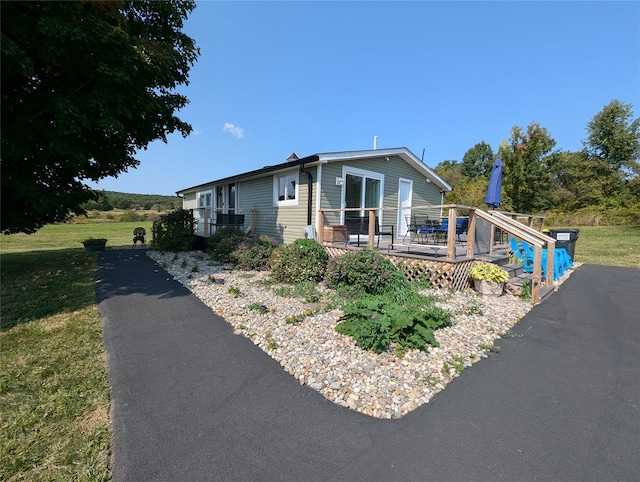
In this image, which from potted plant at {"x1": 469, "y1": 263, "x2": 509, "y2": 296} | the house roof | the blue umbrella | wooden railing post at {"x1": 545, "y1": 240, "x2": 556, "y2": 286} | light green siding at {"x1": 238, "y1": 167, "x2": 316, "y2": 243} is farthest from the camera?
light green siding at {"x1": 238, "y1": 167, "x2": 316, "y2": 243}

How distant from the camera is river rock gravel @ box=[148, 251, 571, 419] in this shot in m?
2.49

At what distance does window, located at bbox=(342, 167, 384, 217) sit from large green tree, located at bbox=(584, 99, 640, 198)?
28716 mm

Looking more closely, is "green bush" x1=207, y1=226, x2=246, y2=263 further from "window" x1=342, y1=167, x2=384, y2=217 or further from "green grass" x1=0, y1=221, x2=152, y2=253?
"green grass" x1=0, y1=221, x2=152, y2=253

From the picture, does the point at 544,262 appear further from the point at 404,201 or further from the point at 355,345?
the point at 355,345

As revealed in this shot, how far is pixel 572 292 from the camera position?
20.1 ft

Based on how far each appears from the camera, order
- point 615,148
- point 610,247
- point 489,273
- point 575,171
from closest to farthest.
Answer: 1. point 489,273
2. point 610,247
3. point 615,148
4. point 575,171

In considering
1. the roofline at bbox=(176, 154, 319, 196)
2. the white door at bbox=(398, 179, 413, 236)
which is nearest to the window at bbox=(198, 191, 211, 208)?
the roofline at bbox=(176, 154, 319, 196)

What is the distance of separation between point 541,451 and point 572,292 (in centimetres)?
587

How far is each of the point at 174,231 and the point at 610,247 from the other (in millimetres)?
19674

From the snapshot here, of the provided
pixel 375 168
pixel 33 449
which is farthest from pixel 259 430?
pixel 375 168

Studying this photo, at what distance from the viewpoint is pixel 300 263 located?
6.30m

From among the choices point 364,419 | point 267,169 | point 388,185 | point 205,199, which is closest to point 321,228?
point 267,169

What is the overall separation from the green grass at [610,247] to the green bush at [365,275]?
32.5ft

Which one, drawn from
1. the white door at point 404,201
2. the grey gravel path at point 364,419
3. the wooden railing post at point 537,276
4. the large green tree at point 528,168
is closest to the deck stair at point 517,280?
the wooden railing post at point 537,276
